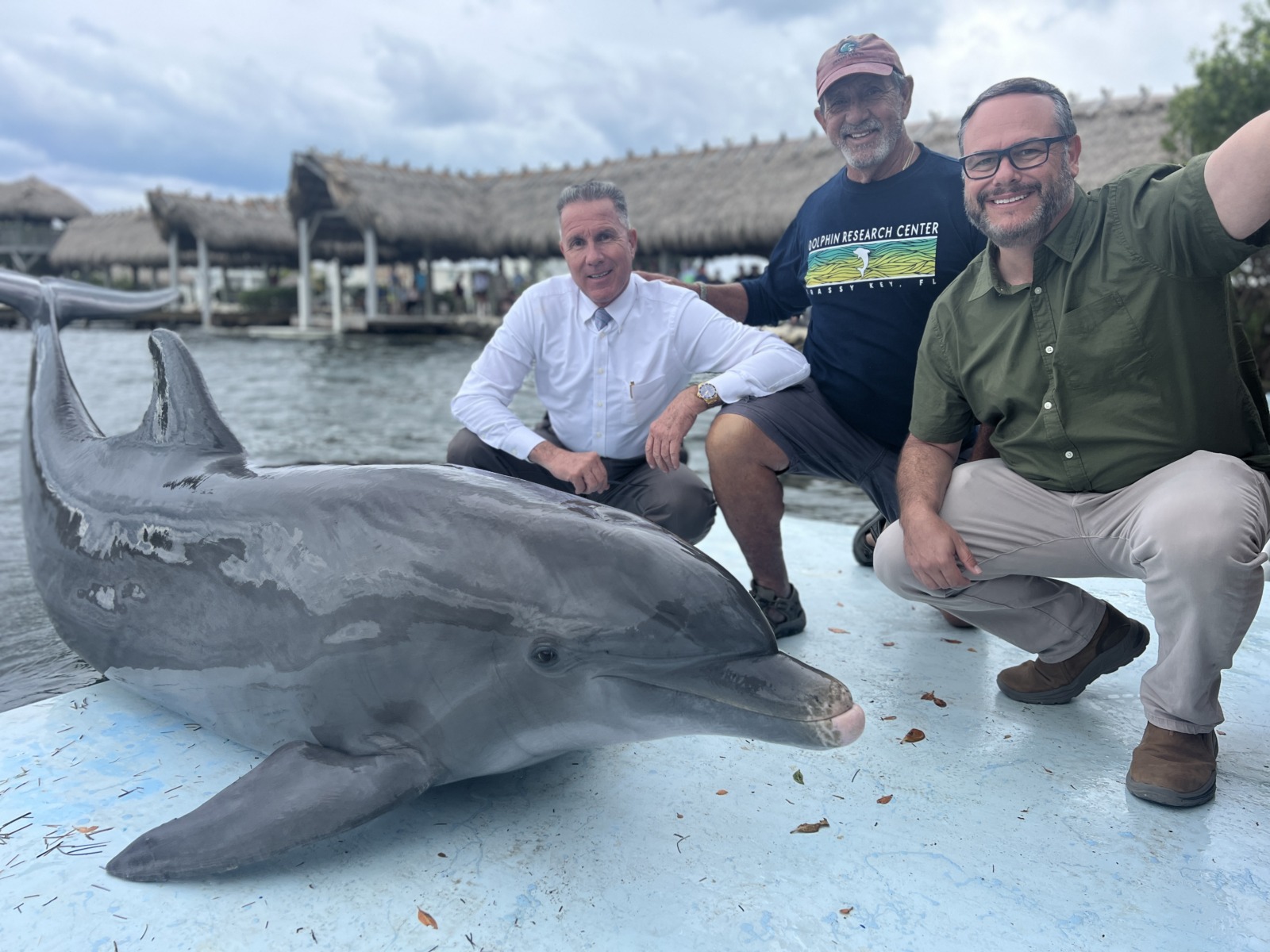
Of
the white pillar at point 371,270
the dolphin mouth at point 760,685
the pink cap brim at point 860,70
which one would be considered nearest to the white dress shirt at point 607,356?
the pink cap brim at point 860,70

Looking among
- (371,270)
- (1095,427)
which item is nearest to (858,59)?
(1095,427)

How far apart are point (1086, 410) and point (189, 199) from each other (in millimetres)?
43196

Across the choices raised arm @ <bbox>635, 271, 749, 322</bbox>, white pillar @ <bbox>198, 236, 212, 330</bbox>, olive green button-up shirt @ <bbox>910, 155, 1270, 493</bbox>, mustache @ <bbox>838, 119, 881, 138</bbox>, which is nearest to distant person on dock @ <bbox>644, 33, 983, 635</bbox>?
mustache @ <bbox>838, 119, 881, 138</bbox>

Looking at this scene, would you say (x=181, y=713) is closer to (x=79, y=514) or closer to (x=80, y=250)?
(x=79, y=514)

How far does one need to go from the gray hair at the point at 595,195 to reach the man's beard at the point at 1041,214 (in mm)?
1615

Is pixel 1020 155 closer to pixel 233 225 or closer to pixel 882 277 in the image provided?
pixel 882 277

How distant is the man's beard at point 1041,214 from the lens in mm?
2742

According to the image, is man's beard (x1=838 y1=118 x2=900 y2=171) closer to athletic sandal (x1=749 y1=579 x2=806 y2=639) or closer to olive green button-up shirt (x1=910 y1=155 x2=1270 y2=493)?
olive green button-up shirt (x1=910 y1=155 x2=1270 y2=493)

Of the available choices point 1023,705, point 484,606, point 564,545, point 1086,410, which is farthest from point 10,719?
point 1086,410

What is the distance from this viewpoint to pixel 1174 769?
2393 mm

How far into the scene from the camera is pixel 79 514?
10.4ft

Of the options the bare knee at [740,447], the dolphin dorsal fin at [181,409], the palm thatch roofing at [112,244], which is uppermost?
the palm thatch roofing at [112,244]

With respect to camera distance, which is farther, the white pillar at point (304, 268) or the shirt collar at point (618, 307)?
the white pillar at point (304, 268)

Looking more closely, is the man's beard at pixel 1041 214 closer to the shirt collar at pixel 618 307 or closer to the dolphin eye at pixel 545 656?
the shirt collar at pixel 618 307
